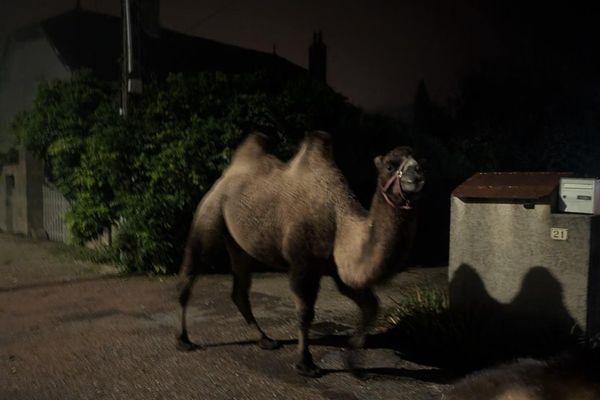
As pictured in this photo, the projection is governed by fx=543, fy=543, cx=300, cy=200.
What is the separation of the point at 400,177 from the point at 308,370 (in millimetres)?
2001

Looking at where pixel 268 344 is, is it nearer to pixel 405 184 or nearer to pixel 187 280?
Answer: pixel 187 280

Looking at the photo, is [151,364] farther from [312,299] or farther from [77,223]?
[77,223]

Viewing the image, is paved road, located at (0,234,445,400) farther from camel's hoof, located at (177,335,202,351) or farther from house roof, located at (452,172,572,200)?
house roof, located at (452,172,572,200)

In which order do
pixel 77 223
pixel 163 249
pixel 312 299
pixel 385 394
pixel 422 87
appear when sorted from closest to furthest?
pixel 385 394
pixel 312 299
pixel 163 249
pixel 77 223
pixel 422 87

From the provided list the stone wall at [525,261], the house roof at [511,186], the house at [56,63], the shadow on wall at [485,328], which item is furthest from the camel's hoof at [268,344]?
the house at [56,63]

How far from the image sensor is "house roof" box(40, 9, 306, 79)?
19.7 meters

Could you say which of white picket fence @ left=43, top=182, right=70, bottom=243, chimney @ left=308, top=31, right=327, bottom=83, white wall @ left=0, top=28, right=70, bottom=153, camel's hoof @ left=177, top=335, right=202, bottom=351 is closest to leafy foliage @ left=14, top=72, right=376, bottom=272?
white picket fence @ left=43, top=182, right=70, bottom=243

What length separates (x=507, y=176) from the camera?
5.67 m

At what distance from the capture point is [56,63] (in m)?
19.8

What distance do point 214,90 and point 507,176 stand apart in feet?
20.4

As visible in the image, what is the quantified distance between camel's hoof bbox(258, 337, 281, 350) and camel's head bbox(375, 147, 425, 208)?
7.54 feet

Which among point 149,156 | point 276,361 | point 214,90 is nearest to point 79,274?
point 149,156

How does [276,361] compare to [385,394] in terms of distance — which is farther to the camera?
[276,361]

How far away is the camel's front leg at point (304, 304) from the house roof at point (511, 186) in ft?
6.69
